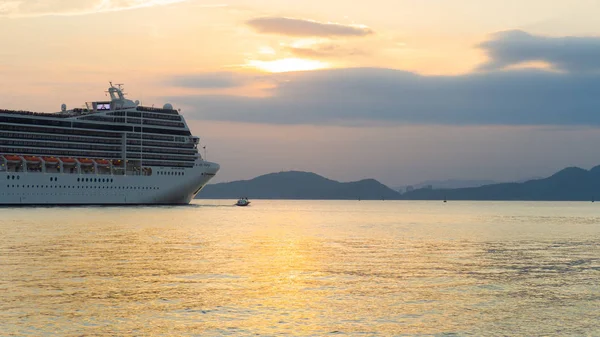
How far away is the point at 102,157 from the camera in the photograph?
→ 14950 cm

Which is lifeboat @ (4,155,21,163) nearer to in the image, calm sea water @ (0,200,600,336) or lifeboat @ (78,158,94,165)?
lifeboat @ (78,158,94,165)

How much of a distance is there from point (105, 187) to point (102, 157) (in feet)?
27.7

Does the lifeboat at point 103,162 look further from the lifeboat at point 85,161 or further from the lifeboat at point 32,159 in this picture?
the lifeboat at point 32,159

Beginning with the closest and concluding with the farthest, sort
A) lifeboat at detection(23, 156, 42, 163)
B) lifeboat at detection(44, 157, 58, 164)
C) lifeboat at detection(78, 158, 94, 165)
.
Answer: lifeboat at detection(23, 156, 42, 163), lifeboat at detection(44, 157, 58, 164), lifeboat at detection(78, 158, 94, 165)

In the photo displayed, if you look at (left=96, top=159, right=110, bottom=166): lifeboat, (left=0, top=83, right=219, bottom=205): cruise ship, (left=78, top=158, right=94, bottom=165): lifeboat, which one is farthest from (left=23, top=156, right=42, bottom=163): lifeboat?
(left=96, top=159, right=110, bottom=166): lifeboat

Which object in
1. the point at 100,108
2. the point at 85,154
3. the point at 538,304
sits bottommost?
the point at 538,304

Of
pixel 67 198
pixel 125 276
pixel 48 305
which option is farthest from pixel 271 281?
pixel 67 198

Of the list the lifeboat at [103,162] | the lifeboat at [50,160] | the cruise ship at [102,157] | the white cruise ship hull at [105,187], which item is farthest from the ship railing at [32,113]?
the white cruise ship hull at [105,187]

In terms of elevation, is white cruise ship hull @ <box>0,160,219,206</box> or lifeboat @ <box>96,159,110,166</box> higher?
lifeboat @ <box>96,159,110,166</box>

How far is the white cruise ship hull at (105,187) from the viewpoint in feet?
431

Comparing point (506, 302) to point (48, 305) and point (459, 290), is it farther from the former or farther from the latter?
point (48, 305)

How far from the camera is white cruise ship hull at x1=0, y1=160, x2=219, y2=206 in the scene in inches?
5177

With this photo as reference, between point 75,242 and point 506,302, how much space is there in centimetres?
4140

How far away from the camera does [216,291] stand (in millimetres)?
33031
